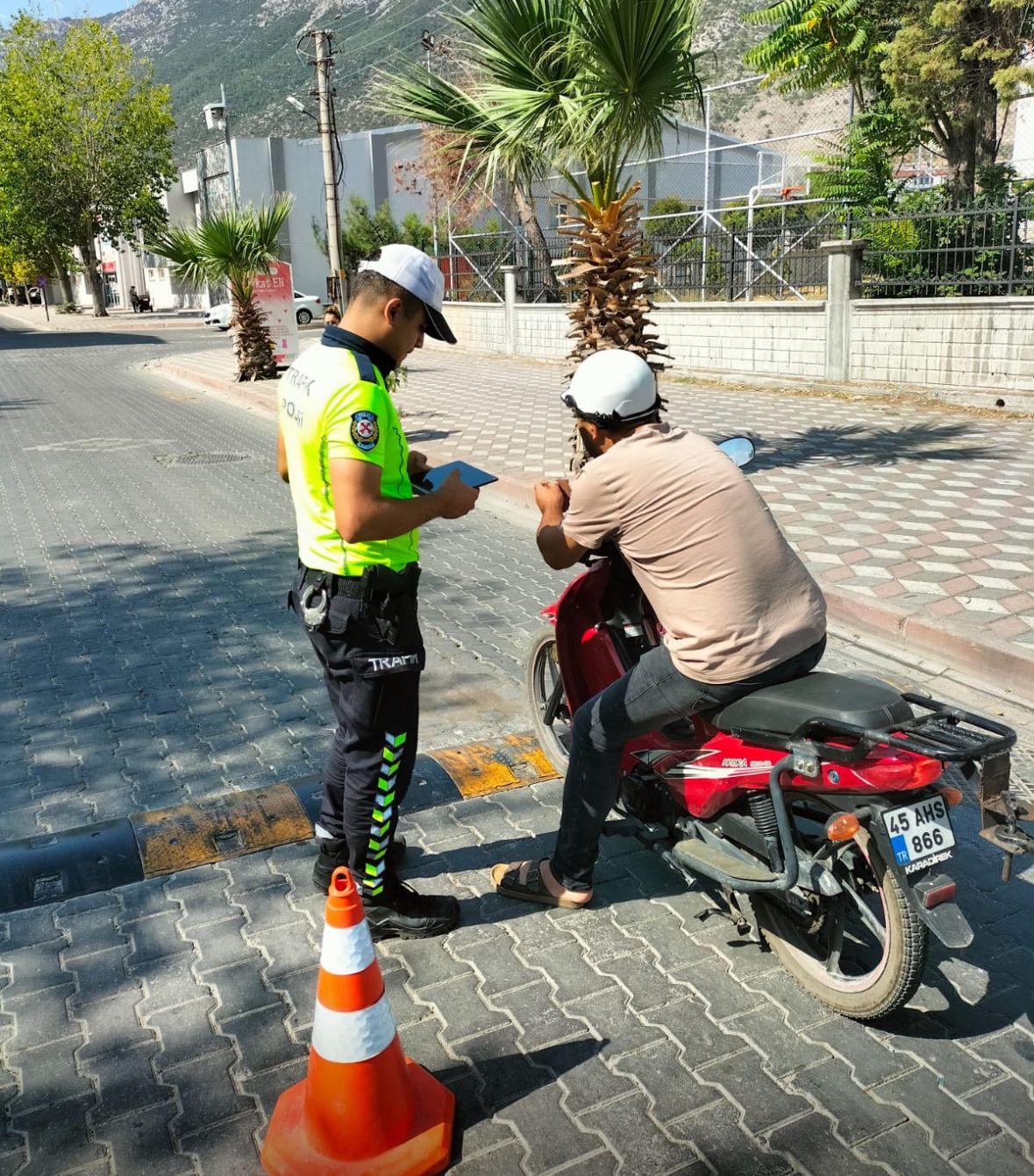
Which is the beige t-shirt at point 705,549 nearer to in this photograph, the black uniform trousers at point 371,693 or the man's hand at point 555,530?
the man's hand at point 555,530

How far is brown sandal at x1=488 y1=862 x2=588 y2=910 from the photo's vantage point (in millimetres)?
3420

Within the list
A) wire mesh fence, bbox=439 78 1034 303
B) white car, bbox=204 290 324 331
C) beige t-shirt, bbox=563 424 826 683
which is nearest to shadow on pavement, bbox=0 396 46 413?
wire mesh fence, bbox=439 78 1034 303

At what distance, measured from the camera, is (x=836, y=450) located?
10.7 m

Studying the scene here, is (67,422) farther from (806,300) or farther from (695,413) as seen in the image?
(806,300)

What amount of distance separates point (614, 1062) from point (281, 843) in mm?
1571

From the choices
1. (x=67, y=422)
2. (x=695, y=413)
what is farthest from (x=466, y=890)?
(x=67, y=422)

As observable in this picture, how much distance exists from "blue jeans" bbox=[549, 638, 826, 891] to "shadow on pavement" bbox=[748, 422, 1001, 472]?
6.95 m

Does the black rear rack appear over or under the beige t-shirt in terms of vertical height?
under

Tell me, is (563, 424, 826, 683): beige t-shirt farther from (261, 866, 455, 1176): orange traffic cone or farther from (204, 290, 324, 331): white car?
(204, 290, 324, 331): white car

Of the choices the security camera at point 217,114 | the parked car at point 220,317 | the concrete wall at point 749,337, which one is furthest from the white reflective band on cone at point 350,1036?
the security camera at point 217,114

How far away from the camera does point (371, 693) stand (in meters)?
3.08

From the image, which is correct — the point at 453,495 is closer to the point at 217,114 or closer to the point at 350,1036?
the point at 350,1036

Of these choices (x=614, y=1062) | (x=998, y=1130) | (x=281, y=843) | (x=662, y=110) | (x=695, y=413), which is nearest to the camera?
(x=998, y=1130)

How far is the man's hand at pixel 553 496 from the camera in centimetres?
312
